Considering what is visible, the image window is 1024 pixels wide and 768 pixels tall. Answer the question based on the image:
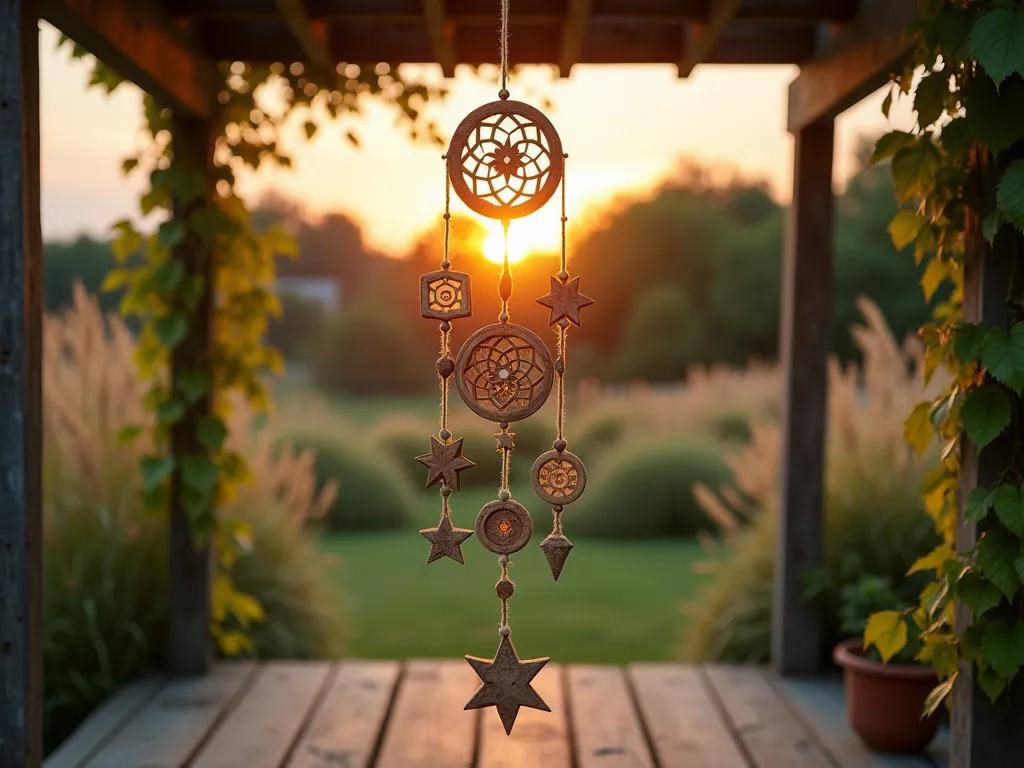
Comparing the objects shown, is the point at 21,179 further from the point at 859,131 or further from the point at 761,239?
the point at 859,131

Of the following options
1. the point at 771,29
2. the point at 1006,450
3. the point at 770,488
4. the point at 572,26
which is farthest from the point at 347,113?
the point at 1006,450

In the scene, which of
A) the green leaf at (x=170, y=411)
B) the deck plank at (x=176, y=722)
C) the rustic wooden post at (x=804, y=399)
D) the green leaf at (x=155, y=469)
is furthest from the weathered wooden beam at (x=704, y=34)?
the deck plank at (x=176, y=722)

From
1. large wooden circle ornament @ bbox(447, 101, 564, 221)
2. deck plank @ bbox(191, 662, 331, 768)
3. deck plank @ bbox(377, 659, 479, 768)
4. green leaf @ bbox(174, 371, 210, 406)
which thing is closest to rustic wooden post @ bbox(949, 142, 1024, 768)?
large wooden circle ornament @ bbox(447, 101, 564, 221)

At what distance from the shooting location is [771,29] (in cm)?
345

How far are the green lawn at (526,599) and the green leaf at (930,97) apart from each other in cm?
265

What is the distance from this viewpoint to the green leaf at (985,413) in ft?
6.72

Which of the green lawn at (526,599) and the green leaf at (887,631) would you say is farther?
the green lawn at (526,599)

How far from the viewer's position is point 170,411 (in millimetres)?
3537

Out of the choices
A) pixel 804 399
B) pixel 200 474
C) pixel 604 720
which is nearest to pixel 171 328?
pixel 200 474

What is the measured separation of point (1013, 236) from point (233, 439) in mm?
2965

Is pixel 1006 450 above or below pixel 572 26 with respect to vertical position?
below

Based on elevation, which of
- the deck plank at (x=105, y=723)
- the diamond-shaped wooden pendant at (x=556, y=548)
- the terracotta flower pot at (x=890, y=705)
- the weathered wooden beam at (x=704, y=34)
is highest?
the weathered wooden beam at (x=704, y=34)

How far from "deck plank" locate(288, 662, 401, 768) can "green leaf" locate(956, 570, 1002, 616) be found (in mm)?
1569

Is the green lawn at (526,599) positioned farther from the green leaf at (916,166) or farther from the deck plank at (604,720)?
the green leaf at (916,166)
